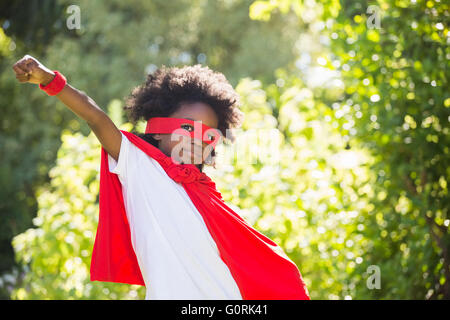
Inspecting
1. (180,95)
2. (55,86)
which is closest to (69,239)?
(180,95)

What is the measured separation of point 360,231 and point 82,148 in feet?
5.41

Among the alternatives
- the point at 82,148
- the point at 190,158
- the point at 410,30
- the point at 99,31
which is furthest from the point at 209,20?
the point at 190,158

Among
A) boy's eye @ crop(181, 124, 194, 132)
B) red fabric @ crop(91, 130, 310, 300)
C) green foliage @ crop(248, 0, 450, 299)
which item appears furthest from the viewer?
green foliage @ crop(248, 0, 450, 299)

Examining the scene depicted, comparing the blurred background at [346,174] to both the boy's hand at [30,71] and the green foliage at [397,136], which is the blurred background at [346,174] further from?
the boy's hand at [30,71]

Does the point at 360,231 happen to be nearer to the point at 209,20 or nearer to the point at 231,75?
the point at 231,75

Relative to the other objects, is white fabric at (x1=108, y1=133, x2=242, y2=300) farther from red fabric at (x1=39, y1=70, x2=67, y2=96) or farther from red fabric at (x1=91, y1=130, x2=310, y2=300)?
red fabric at (x1=39, y1=70, x2=67, y2=96)

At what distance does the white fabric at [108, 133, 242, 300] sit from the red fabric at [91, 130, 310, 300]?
0.03 meters

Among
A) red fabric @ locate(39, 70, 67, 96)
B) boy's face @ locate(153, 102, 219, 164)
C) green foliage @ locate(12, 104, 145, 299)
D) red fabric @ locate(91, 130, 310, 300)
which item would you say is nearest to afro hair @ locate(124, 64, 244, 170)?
boy's face @ locate(153, 102, 219, 164)

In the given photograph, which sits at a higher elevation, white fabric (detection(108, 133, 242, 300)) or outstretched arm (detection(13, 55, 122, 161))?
outstretched arm (detection(13, 55, 122, 161))

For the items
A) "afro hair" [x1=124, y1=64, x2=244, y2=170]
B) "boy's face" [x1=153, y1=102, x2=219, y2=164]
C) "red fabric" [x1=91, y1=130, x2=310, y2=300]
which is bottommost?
"red fabric" [x1=91, y1=130, x2=310, y2=300]

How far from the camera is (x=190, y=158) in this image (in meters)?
1.78

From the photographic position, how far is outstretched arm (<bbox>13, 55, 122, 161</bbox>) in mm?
1429

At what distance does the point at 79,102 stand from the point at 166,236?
48 cm

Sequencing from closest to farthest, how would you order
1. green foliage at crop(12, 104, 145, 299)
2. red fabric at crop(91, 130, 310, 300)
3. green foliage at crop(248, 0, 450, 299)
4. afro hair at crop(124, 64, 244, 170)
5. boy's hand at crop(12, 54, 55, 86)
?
1. boy's hand at crop(12, 54, 55, 86)
2. red fabric at crop(91, 130, 310, 300)
3. afro hair at crop(124, 64, 244, 170)
4. green foliage at crop(248, 0, 450, 299)
5. green foliage at crop(12, 104, 145, 299)
